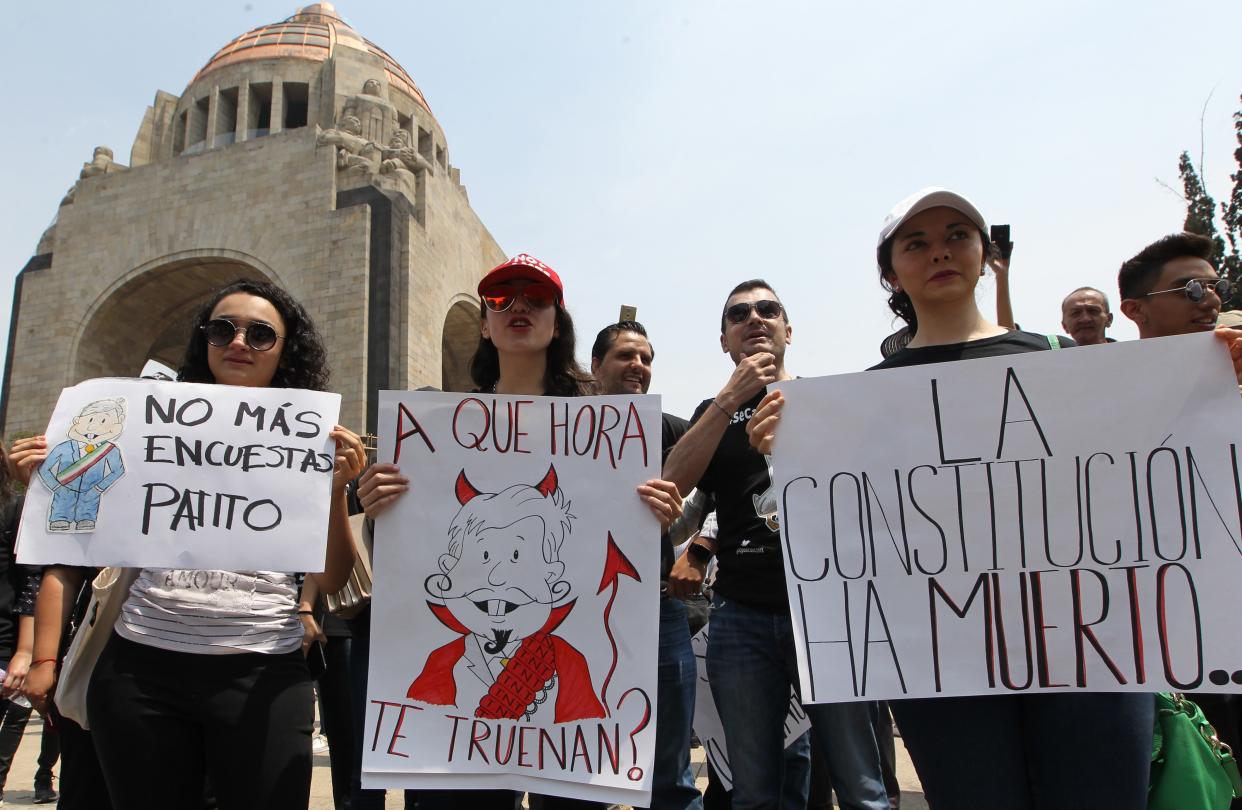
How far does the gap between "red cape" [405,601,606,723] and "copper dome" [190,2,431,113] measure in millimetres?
27730

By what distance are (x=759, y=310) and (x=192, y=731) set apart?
2.27 m

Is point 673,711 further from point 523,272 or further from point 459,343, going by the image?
point 459,343

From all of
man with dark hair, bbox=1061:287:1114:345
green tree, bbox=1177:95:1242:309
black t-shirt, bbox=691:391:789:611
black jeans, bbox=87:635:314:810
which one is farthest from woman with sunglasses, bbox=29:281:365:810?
green tree, bbox=1177:95:1242:309

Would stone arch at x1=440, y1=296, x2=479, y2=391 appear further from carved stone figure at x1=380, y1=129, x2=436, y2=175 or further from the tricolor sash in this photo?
the tricolor sash

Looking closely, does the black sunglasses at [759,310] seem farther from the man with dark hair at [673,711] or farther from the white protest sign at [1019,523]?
the white protest sign at [1019,523]

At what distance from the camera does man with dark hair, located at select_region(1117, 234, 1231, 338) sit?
10.1ft

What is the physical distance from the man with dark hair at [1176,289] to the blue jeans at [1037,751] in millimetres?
1804

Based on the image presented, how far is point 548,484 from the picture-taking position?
251 cm

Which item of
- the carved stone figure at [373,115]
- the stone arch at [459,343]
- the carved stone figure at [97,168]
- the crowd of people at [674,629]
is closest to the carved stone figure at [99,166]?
the carved stone figure at [97,168]

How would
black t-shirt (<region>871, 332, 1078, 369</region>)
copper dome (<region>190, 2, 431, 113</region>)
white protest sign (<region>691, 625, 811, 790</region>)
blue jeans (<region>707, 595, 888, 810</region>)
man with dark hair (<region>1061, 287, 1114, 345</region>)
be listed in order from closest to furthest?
black t-shirt (<region>871, 332, 1078, 369</region>)
blue jeans (<region>707, 595, 888, 810</region>)
white protest sign (<region>691, 625, 811, 790</region>)
man with dark hair (<region>1061, 287, 1114, 345</region>)
copper dome (<region>190, 2, 431, 113</region>)

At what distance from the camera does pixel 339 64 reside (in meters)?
25.9

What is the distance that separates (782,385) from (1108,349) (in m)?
0.78

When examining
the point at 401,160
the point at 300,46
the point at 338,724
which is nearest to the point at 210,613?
the point at 338,724

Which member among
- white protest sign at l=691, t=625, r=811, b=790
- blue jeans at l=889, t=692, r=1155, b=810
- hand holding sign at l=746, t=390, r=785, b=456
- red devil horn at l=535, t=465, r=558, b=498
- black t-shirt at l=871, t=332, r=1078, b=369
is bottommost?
white protest sign at l=691, t=625, r=811, b=790
